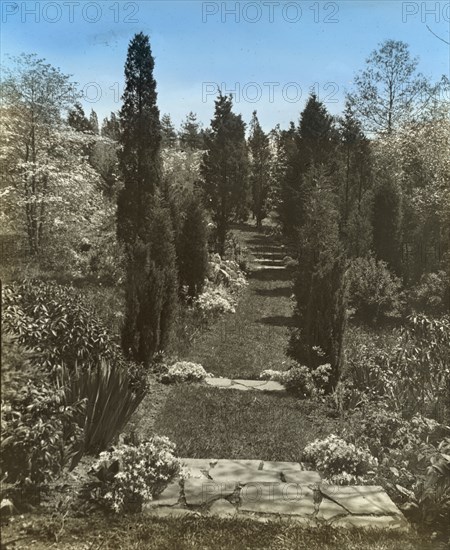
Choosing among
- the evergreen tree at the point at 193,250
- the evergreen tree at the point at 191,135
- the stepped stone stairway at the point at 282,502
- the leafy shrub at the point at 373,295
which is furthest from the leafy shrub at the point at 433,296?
the evergreen tree at the point at 191,135

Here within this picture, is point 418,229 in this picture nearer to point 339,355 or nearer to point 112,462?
point 339,355

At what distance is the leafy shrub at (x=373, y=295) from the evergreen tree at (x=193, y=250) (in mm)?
4393

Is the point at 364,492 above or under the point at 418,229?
under

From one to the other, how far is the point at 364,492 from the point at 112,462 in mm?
2091

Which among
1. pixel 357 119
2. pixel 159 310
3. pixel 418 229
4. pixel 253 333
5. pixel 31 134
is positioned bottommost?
pixel 253 333

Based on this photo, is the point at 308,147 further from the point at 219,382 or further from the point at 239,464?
the point at 239,464

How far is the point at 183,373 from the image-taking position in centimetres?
977

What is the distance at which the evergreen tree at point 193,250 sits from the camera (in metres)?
17.2

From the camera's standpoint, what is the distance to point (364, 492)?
15.8 feet

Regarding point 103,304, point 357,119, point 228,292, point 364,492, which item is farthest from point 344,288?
point 357,119

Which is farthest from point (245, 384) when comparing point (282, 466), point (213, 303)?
point (213, 303)

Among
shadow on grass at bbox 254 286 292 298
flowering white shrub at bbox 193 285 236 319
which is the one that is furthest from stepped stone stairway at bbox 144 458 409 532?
shadow on grass at bbox 254 286 292 298

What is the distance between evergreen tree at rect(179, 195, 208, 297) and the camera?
17188 millimetres

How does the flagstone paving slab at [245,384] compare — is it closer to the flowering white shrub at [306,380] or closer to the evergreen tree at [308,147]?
the flowering white shrub at [306,380]
